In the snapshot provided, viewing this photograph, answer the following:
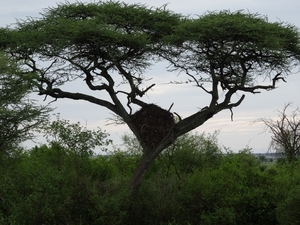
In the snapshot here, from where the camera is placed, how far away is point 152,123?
58.1ft

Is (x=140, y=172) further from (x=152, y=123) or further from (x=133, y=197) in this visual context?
(x=152, y=123)

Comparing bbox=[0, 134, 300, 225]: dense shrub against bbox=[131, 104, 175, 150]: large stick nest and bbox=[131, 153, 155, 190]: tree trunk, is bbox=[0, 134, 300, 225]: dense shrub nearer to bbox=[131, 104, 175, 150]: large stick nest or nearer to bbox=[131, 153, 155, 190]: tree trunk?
bbox=[131, 153, 155, 190]: tree trunk

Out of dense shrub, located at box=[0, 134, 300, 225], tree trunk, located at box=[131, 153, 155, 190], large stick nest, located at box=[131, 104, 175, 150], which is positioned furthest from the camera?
large stick nest, located at box=[131, 104, 175, 150]

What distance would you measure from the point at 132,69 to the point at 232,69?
10.8 feet

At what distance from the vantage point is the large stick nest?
1759cm

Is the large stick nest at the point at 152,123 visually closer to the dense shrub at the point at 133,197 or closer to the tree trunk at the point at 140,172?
the tree trunk at the point at 140,172

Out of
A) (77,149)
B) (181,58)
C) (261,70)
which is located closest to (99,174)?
(77,149)

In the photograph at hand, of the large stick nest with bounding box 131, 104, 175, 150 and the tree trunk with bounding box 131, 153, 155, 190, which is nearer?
the tree trunk with bounding box 131, 153, 155, 190

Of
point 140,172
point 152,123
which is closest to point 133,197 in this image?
point 140,172

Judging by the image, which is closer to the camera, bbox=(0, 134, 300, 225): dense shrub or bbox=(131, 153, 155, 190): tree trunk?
bbox=(0, 134, 300, 225): dense shrub

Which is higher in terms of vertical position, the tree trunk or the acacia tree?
the acacia tree

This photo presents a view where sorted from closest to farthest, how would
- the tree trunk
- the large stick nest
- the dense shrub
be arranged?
the dense shrub
the tree trunk
the large stick nest

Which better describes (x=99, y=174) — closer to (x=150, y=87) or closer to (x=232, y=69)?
(x=150, y=87)

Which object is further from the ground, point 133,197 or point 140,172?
point 140,172
